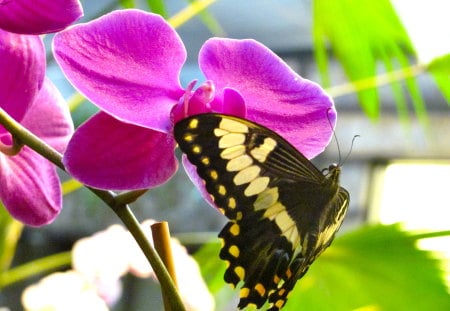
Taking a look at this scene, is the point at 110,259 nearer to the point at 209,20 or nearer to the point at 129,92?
the point at 209,20

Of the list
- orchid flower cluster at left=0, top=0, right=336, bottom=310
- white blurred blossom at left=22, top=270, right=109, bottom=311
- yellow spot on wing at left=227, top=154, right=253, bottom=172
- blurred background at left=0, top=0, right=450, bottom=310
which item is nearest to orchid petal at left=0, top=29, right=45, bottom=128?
orchid flower cluster at left=0, top=0, right=336, bottom=310

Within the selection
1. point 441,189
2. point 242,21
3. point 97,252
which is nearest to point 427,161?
point 441,189

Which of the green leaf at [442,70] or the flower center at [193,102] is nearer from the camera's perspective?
the flower center at [193,102]

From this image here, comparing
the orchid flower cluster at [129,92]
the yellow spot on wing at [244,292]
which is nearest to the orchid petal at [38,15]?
the orchid flower cluster at [129,92]

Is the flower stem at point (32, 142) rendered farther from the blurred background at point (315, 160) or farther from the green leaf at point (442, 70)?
the blurred background at point (315, 160)

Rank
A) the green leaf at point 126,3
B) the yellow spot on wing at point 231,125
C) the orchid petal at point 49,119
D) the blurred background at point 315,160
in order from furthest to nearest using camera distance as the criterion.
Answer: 1. the blurred background at point 315,160
2. the green leaf at point 126,3
3. the orchid petal at point 49,119
4. the yellow spot on wing at point 231,125

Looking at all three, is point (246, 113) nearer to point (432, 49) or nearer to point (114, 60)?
point (114, 60)
